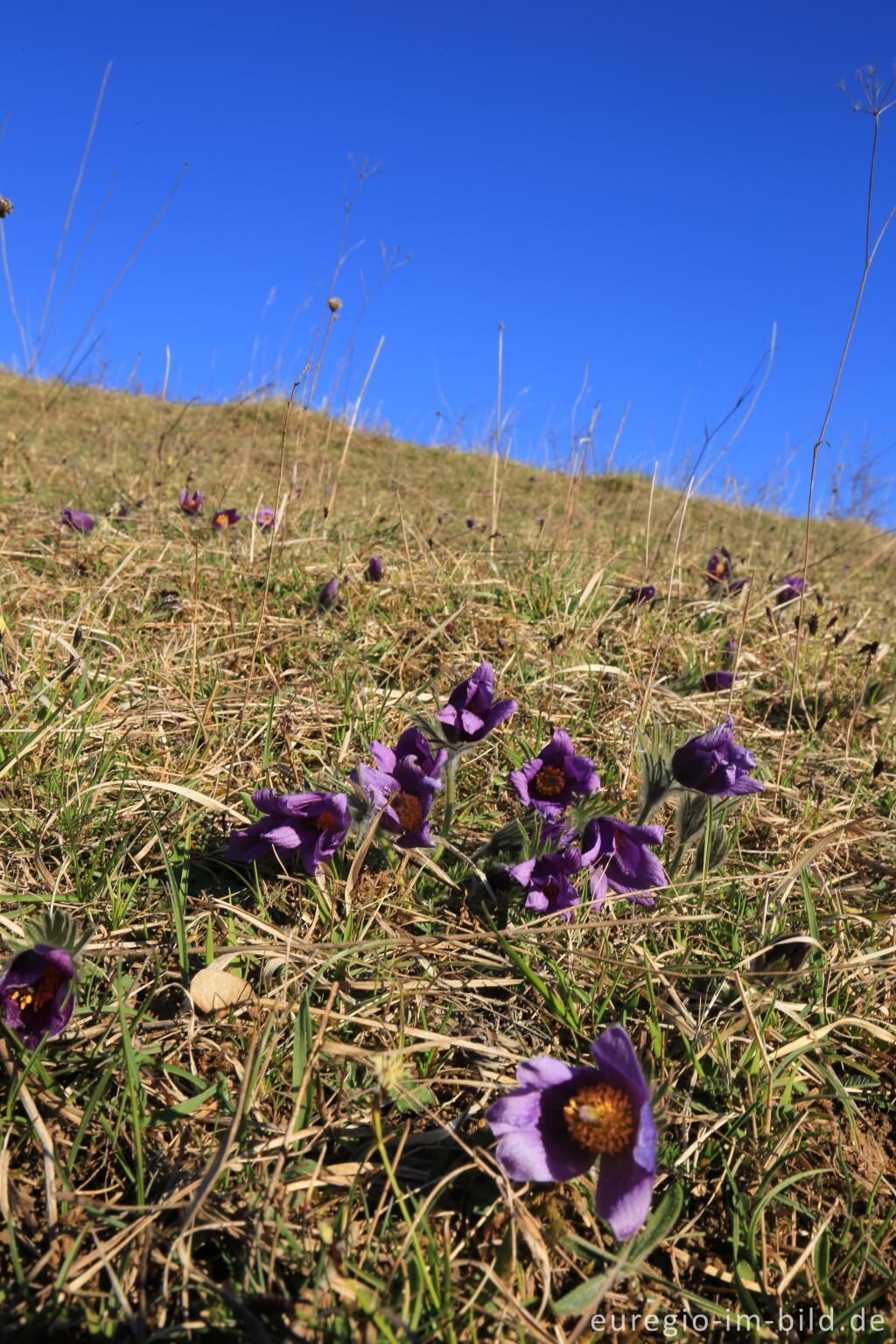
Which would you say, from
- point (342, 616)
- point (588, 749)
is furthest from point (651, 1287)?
point (342, 616)

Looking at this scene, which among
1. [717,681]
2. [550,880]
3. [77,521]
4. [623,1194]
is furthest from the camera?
[77,521]

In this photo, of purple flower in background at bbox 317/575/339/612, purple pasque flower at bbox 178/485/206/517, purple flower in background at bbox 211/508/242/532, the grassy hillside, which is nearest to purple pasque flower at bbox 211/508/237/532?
purple flower in background at bbox 211/508/242/532

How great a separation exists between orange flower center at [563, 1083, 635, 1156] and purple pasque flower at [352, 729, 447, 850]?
0.60m

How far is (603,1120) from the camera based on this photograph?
1.11 metres

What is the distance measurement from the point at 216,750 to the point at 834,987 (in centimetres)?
154

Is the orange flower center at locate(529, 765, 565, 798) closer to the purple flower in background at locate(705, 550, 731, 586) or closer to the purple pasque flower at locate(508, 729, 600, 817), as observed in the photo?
the purple pasque flower at locate(508, 729, 600, 817)

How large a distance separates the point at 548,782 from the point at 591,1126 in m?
0.75

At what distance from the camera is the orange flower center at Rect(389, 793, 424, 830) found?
167cm

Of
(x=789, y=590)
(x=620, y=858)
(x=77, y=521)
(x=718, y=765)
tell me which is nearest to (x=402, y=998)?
(x=620, y=858)

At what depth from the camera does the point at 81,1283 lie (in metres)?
1.08

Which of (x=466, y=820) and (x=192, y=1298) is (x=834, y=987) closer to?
(x=466, y=820)

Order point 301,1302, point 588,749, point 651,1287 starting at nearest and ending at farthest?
point 301,1302
point 651,1287
point 588,749

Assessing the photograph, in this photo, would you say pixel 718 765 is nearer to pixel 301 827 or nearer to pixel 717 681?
pixel 301 827

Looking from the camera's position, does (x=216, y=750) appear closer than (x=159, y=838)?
No
